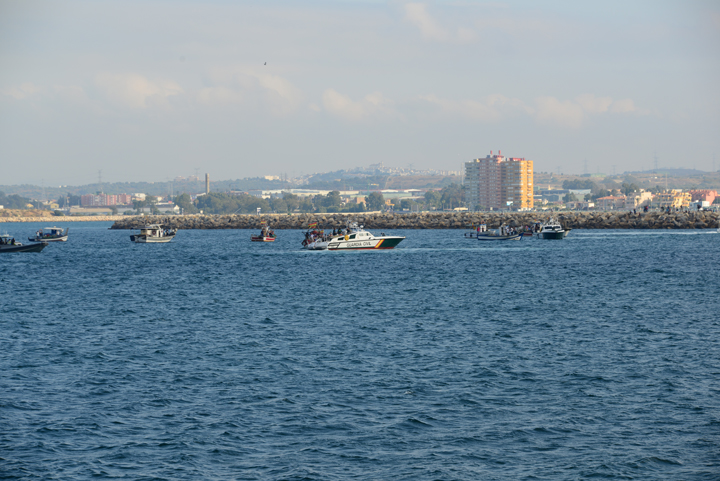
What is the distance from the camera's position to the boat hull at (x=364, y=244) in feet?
289

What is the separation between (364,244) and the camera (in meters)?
88.9

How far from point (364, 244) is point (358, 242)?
1017mm

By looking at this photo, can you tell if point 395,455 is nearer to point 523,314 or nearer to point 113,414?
point 113,414

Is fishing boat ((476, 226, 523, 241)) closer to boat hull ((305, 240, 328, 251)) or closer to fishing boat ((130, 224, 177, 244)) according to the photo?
boat hull ((305, 240, 328, 251))

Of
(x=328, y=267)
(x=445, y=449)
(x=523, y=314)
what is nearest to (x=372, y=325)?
(x=523, y=314)

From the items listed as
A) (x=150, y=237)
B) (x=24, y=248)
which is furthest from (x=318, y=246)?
(x=150, y=237)

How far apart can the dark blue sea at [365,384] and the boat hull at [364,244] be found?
132 feet

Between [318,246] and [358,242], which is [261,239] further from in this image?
[358,242]

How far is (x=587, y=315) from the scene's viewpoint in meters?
35.5

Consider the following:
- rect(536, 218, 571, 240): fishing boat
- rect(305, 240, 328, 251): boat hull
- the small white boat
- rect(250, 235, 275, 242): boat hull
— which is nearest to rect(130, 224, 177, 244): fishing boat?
rect(250, 235, 275, 242): boat hull

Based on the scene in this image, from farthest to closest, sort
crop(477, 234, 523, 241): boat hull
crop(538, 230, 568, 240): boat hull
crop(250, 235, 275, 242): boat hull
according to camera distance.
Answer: crop(250, 235, 275, 242): boat hull, crop(477, 234, 523, 241): boat hull, crop(538, 230, 568, 240): boat hull

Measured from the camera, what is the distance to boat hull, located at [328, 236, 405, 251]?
88062 mm

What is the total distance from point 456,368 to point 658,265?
45.6 meters

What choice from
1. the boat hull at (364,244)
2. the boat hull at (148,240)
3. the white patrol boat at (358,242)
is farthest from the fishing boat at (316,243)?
the boat hull at (148,240)
